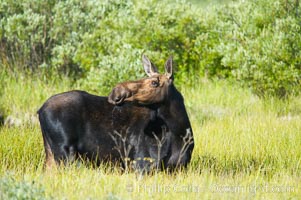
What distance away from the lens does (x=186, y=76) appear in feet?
49.3

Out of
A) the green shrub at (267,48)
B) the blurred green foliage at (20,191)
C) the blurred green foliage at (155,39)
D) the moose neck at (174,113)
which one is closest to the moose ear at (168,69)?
the moose neck at (174,113)

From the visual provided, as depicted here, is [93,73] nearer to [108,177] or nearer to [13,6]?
[13,6]

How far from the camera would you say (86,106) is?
25.5ft

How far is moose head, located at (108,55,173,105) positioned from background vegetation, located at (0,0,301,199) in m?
0.81

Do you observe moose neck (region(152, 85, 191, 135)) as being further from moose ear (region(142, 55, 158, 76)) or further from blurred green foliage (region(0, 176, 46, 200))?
blurred green foliage (region(0, 176, 46, 200))

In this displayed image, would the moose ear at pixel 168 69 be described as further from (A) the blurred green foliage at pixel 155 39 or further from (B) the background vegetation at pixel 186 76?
(A) the blurred green foliage at pixel 155 39

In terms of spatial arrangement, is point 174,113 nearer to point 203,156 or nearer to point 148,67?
point 148,67

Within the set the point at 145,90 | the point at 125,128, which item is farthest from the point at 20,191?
the point at 125,128

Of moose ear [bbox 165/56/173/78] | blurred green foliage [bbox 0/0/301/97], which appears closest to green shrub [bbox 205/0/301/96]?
blurred green foliage [bbox 0/0/301/97]

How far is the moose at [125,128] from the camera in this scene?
7.46 meters

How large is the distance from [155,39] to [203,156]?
689 cm

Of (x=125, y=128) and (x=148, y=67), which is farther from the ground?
(x=148, y=67)

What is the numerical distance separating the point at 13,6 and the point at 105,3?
2.11 meters

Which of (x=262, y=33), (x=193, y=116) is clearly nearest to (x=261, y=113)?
(x=193, y=116)
